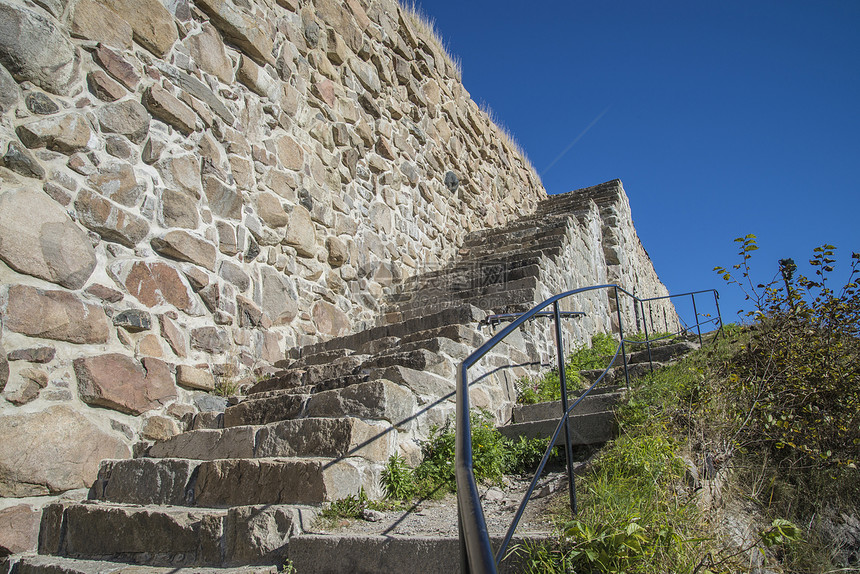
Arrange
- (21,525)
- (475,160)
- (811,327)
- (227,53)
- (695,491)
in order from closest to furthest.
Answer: (695,491)
(21,525)
(811,327)
(227,53)
(475,160)

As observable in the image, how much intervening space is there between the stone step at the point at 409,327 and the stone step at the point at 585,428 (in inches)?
41.5

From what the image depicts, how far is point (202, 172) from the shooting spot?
441cm

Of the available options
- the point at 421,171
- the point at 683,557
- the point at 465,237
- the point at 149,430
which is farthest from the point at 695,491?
the point at 465,237

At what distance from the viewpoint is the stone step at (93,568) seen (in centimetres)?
221

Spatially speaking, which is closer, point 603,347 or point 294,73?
point 294,73

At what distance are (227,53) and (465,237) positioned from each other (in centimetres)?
460

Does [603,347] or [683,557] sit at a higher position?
[603,347]

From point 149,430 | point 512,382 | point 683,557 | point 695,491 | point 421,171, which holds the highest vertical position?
point 421,171

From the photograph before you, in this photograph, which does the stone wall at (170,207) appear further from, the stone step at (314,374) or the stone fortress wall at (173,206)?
the stone step at (314,374)

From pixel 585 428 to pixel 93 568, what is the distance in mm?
2635

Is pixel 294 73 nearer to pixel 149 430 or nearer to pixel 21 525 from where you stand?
pixel 149 430

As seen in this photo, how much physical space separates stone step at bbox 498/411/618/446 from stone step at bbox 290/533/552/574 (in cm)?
141

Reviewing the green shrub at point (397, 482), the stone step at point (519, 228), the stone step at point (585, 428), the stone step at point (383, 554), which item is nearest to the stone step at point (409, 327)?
the stone step at point (585, 428)

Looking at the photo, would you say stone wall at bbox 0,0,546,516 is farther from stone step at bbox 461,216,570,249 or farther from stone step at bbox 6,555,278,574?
stone step at bbox 461,216,570,249
